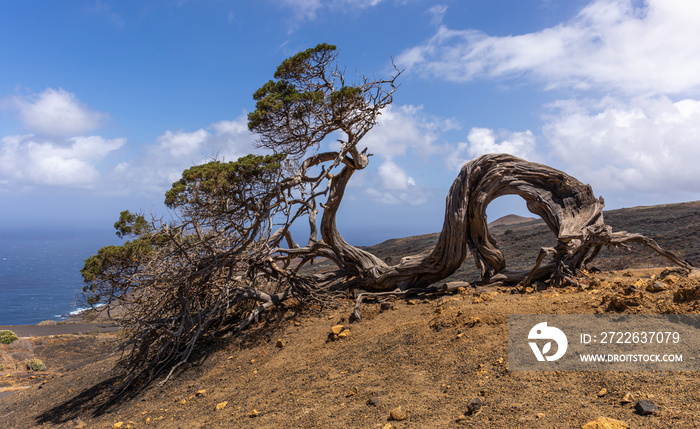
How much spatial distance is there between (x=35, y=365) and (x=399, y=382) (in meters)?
14.1

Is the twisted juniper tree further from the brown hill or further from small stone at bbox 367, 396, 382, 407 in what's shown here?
small stone at bbox 367, 396, 382, 407

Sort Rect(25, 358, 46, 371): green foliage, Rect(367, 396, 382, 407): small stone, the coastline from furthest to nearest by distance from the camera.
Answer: the coastline → Rect(25, 358, 46, 371): green foliage → Rect(367, 396, 382, 407): small stone

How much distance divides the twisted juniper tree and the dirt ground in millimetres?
819

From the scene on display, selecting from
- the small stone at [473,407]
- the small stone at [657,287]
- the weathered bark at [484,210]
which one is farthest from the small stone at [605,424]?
Answer: the weathered bark at [484,210]

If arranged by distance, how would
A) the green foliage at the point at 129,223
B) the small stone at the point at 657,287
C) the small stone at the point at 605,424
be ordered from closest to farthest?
the small stone at the point at 605,424 → the small stone at the point at 657,287 → the green foliage at the point at 129,223

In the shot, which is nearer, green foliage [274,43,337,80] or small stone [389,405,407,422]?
small stone [389,405,407,422]

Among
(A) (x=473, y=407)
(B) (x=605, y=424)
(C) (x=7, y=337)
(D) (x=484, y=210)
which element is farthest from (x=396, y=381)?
(C) (x=7, y=337)

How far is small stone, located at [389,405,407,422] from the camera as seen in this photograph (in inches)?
155

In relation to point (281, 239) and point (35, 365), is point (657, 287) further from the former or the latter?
point (35, 365)

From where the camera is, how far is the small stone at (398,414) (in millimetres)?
3930

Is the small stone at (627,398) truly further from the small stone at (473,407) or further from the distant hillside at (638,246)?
the distant hillside at (638,246)

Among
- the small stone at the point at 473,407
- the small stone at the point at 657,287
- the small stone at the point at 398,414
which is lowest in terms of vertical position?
the small stone at the point at 398,414

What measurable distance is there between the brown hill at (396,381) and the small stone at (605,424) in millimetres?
154

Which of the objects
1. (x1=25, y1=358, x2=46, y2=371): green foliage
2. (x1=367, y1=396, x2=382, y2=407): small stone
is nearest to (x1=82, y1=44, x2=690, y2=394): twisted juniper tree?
(x1=367, y1=396, x2=382, y2=407): small stone
